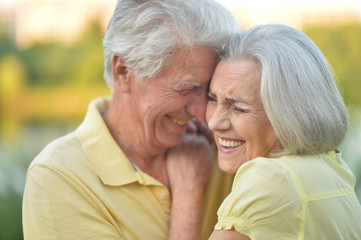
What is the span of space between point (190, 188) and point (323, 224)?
1032mm

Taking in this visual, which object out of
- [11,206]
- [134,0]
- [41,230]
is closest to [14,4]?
[11,206]

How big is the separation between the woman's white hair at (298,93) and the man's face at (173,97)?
1.29 ft

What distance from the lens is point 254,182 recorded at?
6.77 ft

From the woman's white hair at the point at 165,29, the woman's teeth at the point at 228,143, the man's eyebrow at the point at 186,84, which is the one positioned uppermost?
the woman's white hair at the point at 165,29

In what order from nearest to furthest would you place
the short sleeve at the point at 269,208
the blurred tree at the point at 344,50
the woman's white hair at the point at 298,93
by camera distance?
the short sleeve at the point at 269,208, the woman's white hair at the point at 298,93, the blurred tree at the point at 344,50

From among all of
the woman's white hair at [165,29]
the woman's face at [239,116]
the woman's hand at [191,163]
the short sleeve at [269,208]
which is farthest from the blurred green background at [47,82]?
the short sleeve at [269,208]

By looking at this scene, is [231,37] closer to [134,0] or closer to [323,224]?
[134,0]

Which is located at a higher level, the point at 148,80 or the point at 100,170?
the point at 148,80

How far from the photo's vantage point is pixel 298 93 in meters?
2.25

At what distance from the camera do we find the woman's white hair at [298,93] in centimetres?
225

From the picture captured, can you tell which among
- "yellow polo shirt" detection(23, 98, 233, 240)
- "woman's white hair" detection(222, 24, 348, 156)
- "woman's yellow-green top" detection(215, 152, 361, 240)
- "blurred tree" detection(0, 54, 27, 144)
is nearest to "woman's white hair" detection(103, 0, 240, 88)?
"woman's white hair" detection(222, 24, 348, 156)

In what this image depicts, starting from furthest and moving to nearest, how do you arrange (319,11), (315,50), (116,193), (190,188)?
(319,11) → (190,188) → (116,193) → (315,50)

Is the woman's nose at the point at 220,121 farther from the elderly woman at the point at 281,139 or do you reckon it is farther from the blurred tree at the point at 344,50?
the blurred tree at the point at 344,50

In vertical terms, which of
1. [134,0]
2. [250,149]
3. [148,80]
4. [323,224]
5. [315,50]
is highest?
[134,0]
